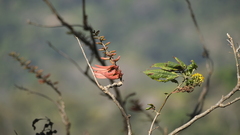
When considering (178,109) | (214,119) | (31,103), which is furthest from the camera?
(31,103)

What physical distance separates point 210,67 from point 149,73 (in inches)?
13.4

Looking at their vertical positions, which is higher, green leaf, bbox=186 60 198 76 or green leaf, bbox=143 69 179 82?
green leaf, bbox=186 60 198 76

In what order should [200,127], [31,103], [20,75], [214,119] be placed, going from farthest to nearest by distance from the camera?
[20,75]
[31,103]
[214,119]
[200,127]

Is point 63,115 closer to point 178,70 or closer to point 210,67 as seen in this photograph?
point 178,70

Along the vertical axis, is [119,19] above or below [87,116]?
above

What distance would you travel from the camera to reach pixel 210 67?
0.63 metres

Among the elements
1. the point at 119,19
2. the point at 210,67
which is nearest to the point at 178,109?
the point at 210,67

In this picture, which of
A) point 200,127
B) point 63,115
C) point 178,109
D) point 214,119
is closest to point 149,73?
point 63,115

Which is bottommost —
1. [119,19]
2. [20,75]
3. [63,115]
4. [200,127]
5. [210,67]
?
[63,115]

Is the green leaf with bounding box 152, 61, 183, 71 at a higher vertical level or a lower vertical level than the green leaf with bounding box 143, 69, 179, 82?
higher

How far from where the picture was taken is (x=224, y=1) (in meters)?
38.1

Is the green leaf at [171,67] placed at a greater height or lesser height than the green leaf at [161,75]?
greater

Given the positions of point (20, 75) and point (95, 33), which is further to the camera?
point (20, 75)

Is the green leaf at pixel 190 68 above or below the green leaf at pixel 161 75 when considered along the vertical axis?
above
